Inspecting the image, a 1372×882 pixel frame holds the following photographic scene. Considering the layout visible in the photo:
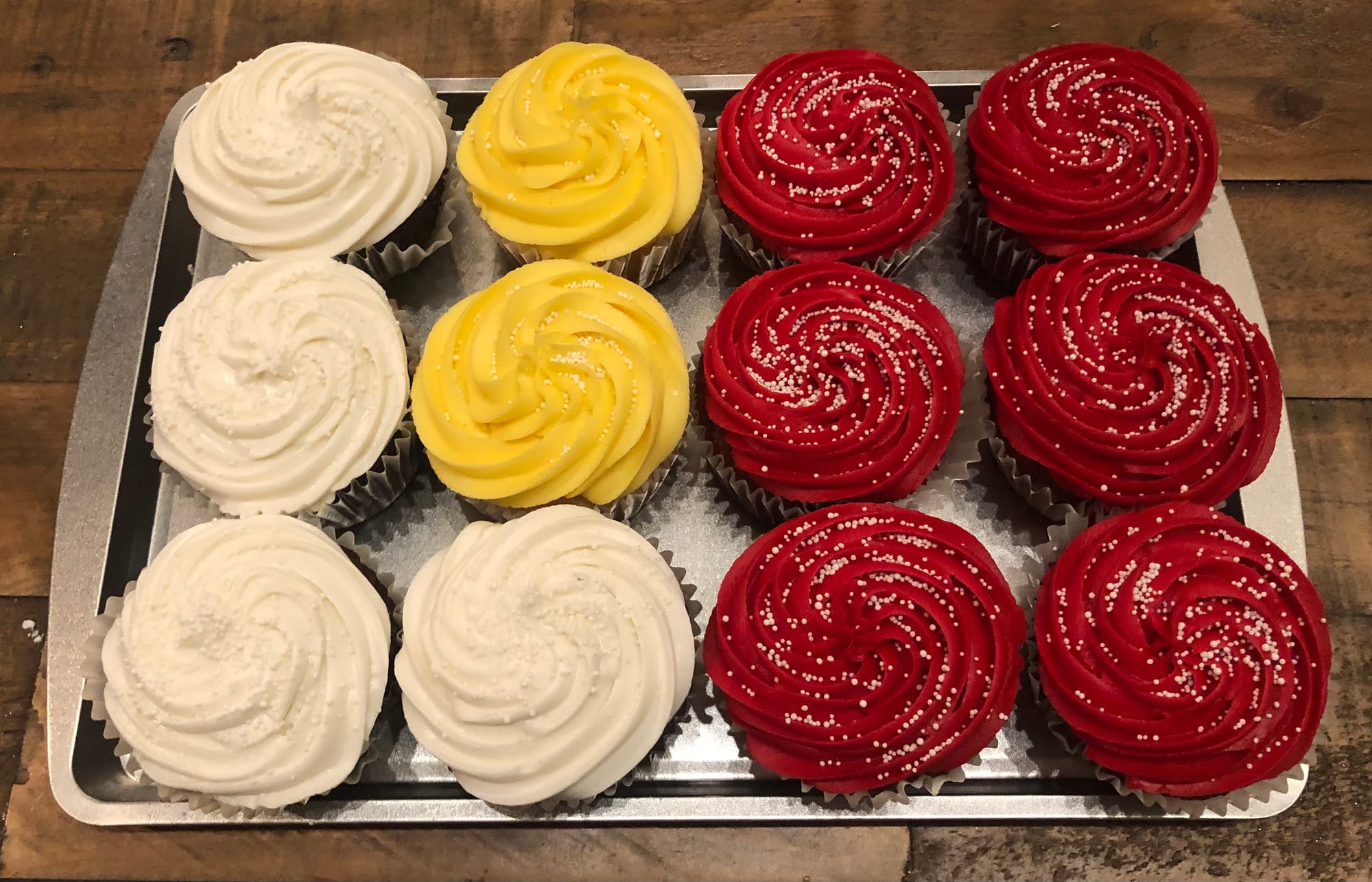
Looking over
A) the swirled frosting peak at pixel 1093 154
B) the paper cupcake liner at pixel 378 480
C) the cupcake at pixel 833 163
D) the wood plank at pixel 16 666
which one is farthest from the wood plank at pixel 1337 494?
the wood plank at pixel 16 666

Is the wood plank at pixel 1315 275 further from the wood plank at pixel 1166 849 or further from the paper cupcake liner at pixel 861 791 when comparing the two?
the paper cupcake liner at pixel 861 791

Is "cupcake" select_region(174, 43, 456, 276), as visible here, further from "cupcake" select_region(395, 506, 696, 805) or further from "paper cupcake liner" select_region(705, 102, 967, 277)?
"cupcake" select_region(395, 506, 696, 805)

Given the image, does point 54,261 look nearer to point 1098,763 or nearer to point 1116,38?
point 1098,763

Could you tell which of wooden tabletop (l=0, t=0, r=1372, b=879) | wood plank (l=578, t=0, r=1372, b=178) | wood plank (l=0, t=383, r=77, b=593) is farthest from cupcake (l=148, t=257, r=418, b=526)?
wood plank (l=578, t=0, r=1372, b=178)

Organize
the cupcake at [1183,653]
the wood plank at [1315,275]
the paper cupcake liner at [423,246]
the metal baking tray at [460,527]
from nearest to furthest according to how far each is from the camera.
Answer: the cupcake at [1183,653] < the metal baking tray at [460,527] < the paper cupcake liner at [423,246] < the wood plank at [1315,275]

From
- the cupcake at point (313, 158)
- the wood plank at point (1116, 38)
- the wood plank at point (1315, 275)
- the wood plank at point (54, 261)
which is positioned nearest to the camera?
the cupcake at point (313, 158)

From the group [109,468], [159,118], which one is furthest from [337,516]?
[159,118]
